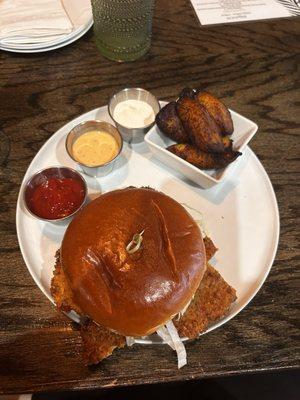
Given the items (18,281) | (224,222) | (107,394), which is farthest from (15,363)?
(224,222)

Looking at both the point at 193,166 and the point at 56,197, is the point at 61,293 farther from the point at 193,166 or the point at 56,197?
the point at 193,166

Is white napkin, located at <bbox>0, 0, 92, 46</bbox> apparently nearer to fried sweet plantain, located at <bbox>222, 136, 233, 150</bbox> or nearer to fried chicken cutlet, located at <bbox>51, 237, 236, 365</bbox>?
fried sweet plantain, located at <bbox>222, 136, 233, 150</bbox>

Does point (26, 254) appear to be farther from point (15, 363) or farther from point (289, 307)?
point (289, 307)

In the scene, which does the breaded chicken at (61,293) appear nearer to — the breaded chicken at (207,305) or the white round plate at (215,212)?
the white round plate at (215,212)

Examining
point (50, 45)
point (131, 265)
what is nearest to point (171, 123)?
point (131, 265)

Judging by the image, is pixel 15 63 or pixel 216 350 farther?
pixel 15 63

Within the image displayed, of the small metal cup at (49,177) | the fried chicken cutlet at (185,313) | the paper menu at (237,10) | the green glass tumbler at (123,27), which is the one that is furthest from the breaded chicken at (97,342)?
the paper menu at (237,10)
